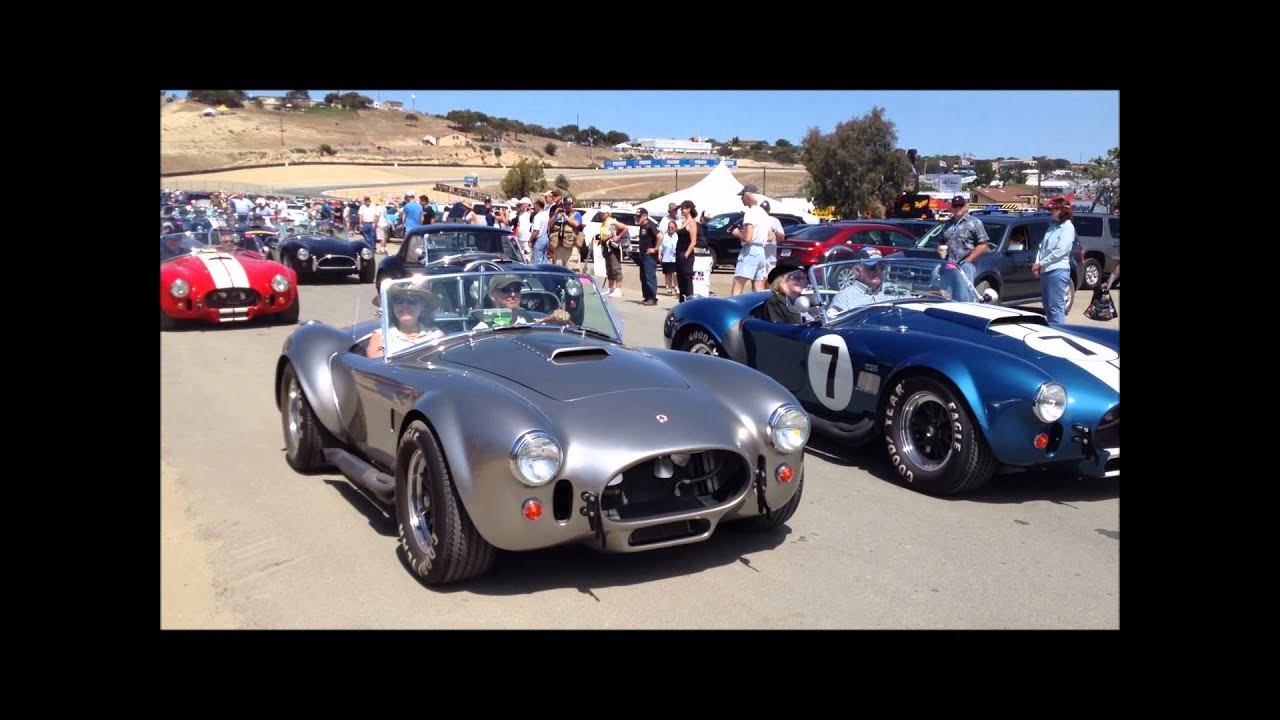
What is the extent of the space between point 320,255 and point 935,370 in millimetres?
15074

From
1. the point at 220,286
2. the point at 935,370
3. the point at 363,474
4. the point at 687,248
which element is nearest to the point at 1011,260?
the point at 687,248

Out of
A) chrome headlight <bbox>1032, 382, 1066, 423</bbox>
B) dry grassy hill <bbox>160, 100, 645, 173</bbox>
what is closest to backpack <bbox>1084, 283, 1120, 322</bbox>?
chrome headlight <bbox>1032, 382, 1066, 423</bbox>

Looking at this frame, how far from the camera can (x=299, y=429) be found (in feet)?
21.0

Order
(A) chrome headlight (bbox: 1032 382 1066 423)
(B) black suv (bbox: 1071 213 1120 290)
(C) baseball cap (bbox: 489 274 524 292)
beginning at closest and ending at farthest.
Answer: (A) chrome headlight (bbox: 1032 382 1066 423) → (C) baseball cap (bbox: 489 274 524 292) → (B) black suv (bbox: 1071 213 1120 290)

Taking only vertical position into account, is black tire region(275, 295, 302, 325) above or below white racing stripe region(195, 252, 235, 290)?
below

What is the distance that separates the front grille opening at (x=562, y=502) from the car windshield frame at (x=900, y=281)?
137 inches

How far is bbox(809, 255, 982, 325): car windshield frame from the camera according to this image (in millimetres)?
7332

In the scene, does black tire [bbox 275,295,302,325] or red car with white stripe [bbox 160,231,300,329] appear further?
black tire [bbox 275,295,302,325]

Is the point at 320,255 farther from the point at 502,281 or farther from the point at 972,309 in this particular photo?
the point at 972,309

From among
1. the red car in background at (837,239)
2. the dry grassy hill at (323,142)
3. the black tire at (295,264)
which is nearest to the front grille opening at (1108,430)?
the red car in background at (837,239)

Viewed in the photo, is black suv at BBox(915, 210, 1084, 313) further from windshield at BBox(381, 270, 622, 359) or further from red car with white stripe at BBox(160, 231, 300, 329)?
windshield at BBox(381, 270, 622, 359)

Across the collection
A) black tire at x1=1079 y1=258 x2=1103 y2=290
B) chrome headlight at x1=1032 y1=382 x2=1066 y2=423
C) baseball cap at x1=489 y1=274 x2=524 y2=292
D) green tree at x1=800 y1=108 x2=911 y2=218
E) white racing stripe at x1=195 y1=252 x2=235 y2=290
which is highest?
green tree at x1=800 y1=108 x2=911 y2=218

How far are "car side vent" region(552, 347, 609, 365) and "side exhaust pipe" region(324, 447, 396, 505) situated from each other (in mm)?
986
